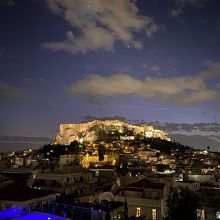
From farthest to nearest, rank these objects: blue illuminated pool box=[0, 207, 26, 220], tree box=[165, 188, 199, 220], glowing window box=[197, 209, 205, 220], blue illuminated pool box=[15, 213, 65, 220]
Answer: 1. glowing window box=[197, 209, 205, 220]
2. tree box=[165, 188, 199, 220]
3. blue illuminated pool box=[0, 207, 26, 220]
4. blue illuminated pool box=[15, 213, 65, 220]

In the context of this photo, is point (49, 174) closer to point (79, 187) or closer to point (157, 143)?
point (79, 187)

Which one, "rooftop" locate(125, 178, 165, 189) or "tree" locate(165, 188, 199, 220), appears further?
"rooftop" locate(125, 178, 165, 189)

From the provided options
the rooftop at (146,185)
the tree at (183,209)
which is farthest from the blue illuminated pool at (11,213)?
the rooftop at (146,185)

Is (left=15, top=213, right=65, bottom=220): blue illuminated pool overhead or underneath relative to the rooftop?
underneath

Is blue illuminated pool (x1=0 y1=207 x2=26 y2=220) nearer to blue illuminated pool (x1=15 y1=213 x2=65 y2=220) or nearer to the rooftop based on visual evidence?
blue illuminated pool (x1=15 y1=213 x2=65 y2=220)

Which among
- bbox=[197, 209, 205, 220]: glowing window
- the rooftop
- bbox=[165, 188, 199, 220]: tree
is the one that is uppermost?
the rooftop

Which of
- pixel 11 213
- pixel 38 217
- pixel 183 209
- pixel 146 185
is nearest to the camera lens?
pixel 38 217

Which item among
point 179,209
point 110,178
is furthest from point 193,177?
point 179,209

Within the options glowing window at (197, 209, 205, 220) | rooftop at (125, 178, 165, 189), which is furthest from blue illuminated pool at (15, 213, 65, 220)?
glowing window at (197, 209, 205, 220)

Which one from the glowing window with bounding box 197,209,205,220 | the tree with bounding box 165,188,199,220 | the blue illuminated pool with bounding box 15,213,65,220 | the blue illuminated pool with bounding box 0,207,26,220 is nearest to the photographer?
the blue illuminated pool with bounding box 15,213,65,220

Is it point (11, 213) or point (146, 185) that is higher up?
point (146, 185)

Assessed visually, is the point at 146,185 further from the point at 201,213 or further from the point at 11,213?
the point at 11,213

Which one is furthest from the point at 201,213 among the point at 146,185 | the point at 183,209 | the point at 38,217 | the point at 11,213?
the point at 11,213

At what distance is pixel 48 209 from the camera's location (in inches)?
961
